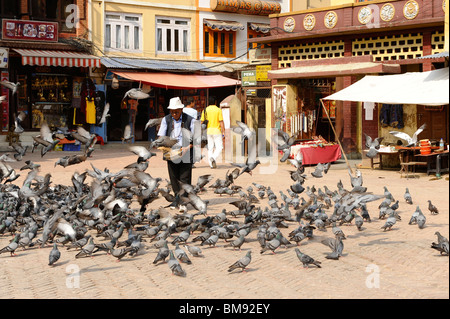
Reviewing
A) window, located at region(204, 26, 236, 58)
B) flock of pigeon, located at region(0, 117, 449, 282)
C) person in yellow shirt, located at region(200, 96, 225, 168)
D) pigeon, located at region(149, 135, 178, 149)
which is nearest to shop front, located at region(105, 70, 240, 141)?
window, located at region(204, 26, 236, 58)

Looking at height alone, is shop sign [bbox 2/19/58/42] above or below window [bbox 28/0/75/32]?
below

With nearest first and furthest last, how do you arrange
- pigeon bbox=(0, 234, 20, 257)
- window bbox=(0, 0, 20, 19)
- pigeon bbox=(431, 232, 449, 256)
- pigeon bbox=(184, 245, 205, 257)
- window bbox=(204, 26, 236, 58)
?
pigeon bbox=(431, 232, 449, 256), pigeon bbox=(184, 245, 205, 257), pigeon bbox=(0, 234, 20, 257), window bbox=(0, 0, 20, 19), window bbox=(204, 26, 236, 58)

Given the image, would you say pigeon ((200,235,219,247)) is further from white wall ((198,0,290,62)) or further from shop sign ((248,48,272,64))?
white wall ((198,0,290,62))

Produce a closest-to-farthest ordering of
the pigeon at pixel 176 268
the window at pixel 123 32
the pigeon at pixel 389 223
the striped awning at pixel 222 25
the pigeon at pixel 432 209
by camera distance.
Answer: the pigeon at pixel 176 268 < the pigeon at pixel 389 223 < the pigeon at pixel 432 209 < the window at pixel 123 32 < the striped awning at pixel 222 25

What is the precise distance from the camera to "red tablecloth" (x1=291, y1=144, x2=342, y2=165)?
18.5 meters

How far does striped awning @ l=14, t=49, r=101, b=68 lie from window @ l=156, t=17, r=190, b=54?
393 centimetres

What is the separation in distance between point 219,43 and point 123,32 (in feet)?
15.4

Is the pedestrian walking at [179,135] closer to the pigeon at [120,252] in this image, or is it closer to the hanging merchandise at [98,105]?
the pigeon at [120,252]

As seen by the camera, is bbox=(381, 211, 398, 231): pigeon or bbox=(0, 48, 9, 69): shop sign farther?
bbox=(0, 48, 9, 69): shop sign

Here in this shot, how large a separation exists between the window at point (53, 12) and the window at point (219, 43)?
19.6 ft

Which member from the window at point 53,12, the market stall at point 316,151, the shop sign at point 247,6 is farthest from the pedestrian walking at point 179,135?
the shop sign at point 247,6

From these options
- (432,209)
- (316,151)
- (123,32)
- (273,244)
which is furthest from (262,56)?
(273,244)

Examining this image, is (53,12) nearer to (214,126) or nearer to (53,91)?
(53,91)

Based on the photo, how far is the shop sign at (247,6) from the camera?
96.8 ft
